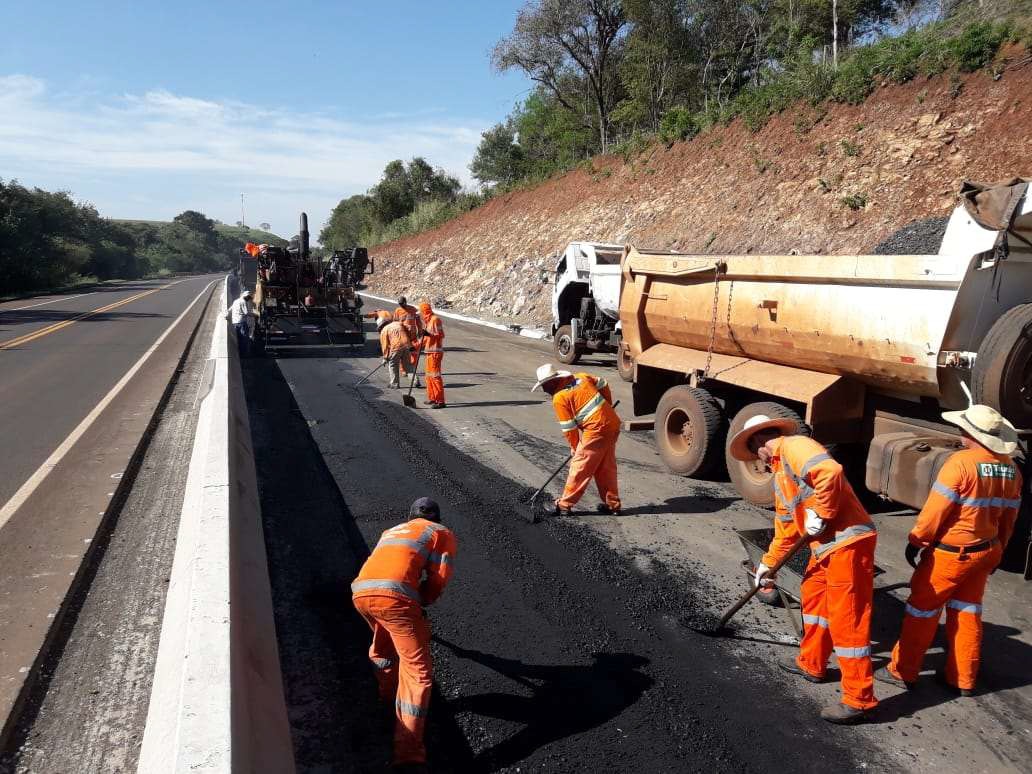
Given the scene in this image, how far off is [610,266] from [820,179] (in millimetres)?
8876

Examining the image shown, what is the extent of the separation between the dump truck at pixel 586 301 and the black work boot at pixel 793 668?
9307 millimetres

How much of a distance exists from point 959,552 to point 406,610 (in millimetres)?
2764

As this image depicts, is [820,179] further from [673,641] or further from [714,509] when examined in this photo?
[673,641]

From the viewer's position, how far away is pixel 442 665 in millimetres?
3824

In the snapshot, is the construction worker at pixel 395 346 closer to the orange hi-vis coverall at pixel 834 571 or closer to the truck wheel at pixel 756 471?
the truck wheel at pixel 756 471

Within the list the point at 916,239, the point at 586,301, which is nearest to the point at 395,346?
the point at 586,301

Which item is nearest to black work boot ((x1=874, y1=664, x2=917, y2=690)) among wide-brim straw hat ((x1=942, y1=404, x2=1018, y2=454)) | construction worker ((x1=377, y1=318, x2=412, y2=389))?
wide-brim straw hat ((x1=942, y1=404, x2=1018, y2=454))

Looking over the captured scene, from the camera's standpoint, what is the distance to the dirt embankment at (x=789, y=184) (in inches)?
603

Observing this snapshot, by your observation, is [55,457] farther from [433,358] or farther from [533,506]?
[533,506]

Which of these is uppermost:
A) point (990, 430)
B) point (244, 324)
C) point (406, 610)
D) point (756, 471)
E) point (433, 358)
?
point (990, 430)

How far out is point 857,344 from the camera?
5.49 metres

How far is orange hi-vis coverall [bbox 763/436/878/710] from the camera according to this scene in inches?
135

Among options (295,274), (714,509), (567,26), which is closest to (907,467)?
(714,509)

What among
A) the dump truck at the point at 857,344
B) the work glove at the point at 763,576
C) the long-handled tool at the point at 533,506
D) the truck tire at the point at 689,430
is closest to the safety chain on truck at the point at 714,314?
the dump truck at the point at 857,344
